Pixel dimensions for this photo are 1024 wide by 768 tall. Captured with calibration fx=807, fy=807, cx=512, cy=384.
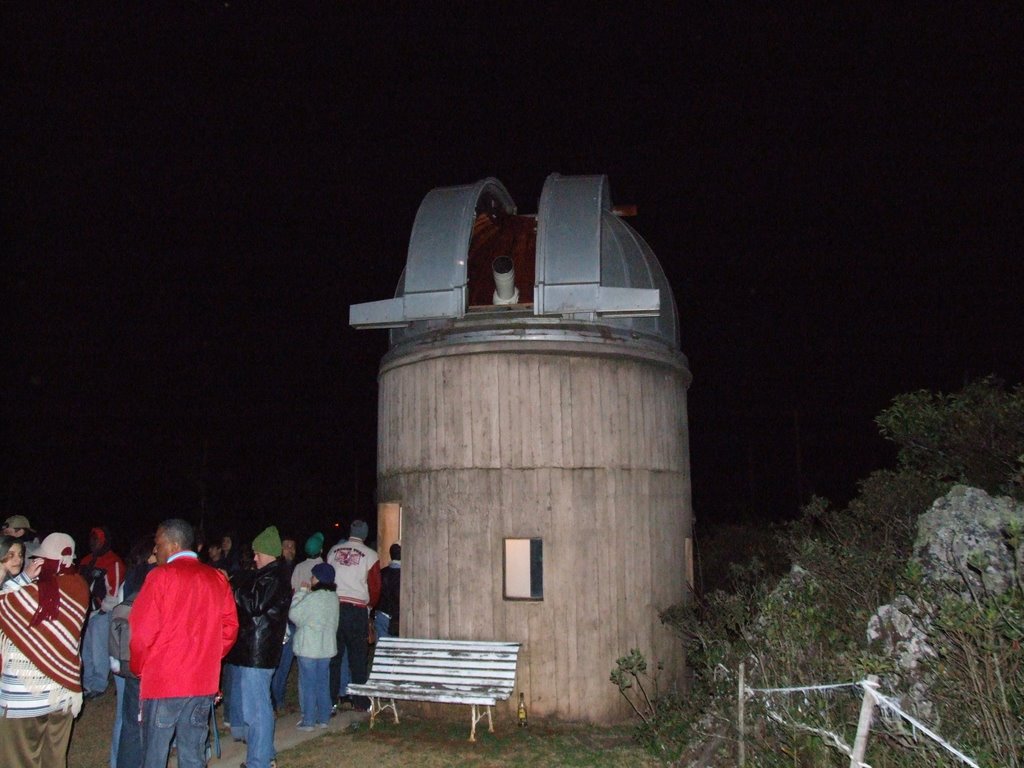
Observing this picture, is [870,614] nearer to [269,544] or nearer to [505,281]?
[269,544]

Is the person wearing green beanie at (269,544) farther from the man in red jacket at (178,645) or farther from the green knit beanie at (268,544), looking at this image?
the man in red jacket at (178,645)

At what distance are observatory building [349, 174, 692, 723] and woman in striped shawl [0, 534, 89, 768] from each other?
12.5 ft

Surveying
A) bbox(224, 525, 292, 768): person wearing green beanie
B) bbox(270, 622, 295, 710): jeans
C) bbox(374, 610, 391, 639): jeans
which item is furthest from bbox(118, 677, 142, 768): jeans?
bbox(374, 610, 391, 639): jeans

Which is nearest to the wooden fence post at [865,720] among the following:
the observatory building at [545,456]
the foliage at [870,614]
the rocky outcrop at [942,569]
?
the foliage at [870,614]

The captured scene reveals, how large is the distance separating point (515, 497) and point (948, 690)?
4.44m

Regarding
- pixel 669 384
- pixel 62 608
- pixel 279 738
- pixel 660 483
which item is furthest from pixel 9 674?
pixel 669 384

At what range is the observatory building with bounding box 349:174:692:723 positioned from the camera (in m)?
8.27

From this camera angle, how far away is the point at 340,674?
30.0ft

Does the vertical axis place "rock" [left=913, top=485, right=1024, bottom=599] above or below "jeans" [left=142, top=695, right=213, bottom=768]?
above

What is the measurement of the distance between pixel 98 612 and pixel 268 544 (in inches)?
151

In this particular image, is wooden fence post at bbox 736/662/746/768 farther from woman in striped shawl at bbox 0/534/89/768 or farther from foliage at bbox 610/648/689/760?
woman in striped shawl at bbox 0/534/89/768

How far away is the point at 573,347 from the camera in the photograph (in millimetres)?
8586

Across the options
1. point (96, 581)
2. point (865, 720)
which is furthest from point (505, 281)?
point (865, 720)

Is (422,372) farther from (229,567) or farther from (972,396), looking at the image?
(972,396)
